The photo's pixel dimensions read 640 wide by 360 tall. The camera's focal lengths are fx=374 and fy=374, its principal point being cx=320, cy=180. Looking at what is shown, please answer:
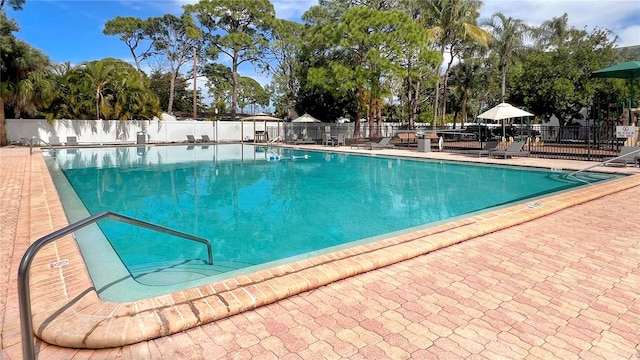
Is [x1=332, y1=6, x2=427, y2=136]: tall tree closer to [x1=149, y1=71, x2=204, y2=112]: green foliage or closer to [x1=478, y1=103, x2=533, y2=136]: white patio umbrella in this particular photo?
[x1=478, y1=103, x2=533, y2=136]: white patio umbrella

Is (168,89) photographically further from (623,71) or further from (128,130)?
(623,71)

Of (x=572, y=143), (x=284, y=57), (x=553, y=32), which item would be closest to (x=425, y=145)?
(x=572, y=143)

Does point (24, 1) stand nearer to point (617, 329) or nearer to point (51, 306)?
point (51, 306)

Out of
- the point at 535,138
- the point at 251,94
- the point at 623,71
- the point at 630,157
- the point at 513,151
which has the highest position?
the point at 251,94

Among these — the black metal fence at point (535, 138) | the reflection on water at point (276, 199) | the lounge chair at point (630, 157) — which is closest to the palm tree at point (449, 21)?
the black metal fence at point (535, 138)

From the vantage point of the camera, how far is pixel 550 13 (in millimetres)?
36594

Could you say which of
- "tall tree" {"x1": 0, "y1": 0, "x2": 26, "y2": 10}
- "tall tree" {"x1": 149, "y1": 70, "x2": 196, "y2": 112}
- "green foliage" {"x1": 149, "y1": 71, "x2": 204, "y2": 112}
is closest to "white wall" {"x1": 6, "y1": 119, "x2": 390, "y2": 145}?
"tall tree" {"x1": 0, "y1": 0, "x2": 26, "y2": 10}

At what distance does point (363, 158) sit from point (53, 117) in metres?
19.8

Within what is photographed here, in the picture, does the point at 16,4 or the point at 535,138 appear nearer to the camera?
the point at 535,138

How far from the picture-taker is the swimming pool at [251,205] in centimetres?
459

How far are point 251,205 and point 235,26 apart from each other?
102ft

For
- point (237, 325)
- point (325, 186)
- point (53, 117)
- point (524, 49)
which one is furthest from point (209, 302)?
point (524, 49)

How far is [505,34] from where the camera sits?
31.3m

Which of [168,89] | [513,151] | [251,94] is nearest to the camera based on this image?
[513,151]
